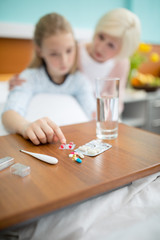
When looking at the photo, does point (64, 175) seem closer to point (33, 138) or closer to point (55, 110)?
point (33, 138)

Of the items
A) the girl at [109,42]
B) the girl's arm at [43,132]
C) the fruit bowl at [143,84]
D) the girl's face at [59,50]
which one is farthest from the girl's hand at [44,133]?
the fruit bowl at [143,84]

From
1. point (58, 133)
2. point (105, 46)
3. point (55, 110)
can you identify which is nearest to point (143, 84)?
point (105, 46)

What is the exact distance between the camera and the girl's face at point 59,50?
3.43ft

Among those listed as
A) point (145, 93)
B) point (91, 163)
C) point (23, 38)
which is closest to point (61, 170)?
point (91, 163)

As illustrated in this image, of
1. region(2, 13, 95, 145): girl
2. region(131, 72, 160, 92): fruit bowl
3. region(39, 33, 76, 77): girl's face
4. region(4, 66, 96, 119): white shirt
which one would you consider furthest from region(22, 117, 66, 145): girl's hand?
region(131, 72, 160, 92): fruit bowl

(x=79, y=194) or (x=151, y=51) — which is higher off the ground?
(x=151, y=51)

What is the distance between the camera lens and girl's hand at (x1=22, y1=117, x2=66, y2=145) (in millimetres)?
612

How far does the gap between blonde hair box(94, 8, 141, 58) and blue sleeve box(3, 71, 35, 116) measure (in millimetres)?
616

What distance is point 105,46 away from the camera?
4.60 ft

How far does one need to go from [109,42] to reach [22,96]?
707mm

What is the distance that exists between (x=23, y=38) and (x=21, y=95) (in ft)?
3.14

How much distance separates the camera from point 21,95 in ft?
Result: 3.32

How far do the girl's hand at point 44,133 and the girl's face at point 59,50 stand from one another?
20.1 inches

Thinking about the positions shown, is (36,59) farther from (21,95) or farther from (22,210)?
(22,210)
